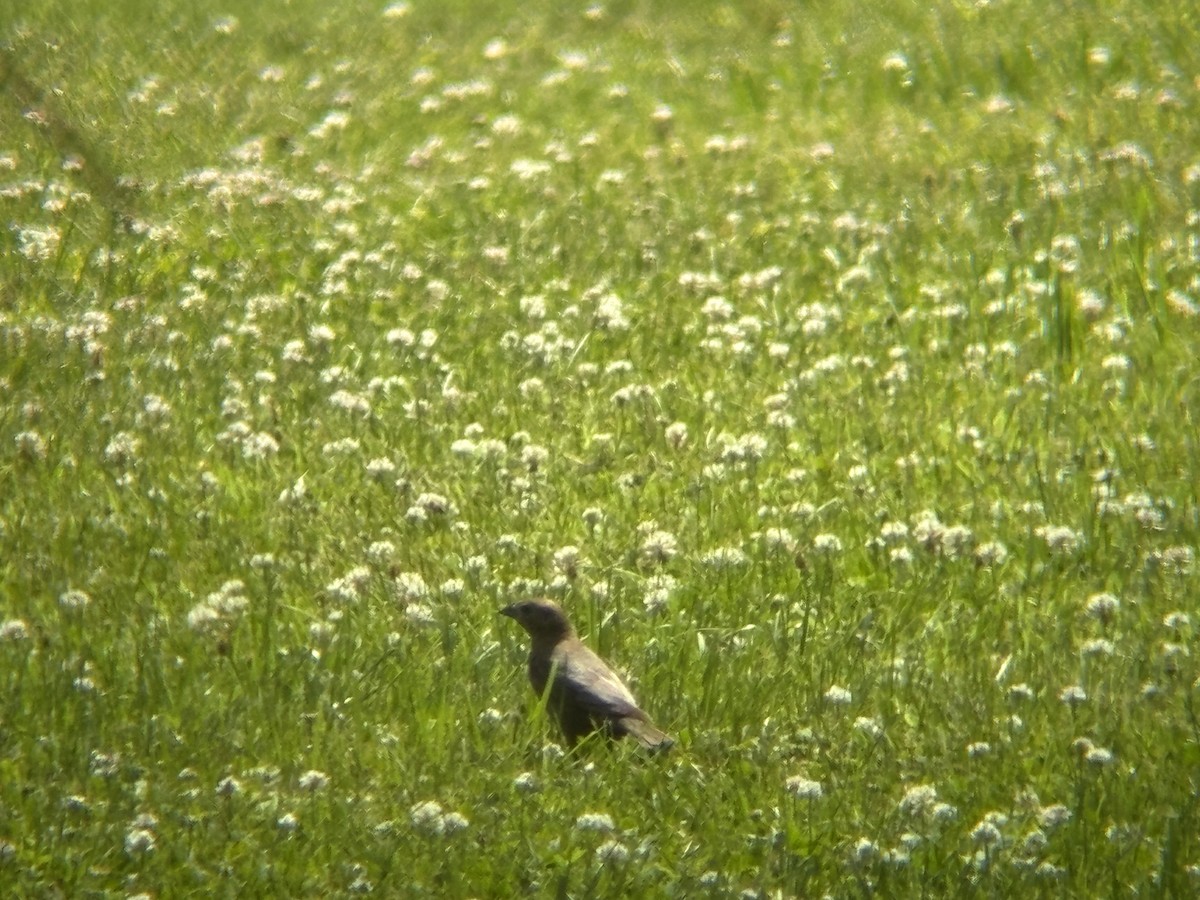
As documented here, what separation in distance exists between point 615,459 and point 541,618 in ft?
4.92

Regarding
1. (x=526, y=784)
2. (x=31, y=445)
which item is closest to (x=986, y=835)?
(x=526, y=784)

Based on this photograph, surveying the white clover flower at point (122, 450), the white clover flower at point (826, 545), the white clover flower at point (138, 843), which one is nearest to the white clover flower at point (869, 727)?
the white clover flower at point (826, 545)

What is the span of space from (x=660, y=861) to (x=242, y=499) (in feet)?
7.85

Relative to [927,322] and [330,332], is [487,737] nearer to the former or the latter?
[330,332]

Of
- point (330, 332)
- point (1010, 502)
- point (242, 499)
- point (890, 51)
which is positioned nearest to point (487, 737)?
point (242, 499)

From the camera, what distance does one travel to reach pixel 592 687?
5.05 m

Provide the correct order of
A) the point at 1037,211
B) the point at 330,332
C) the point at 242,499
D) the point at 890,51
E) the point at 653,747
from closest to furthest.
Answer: the point at 653,747 < the point at 242,499 < the point at 330,332 < the point at 1037,211 < the point at 890,51

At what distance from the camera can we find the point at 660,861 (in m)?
4.54

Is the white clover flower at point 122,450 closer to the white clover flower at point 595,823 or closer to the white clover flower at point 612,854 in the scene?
the white clover flower at point 595,823

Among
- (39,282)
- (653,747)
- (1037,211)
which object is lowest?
(1037,211)

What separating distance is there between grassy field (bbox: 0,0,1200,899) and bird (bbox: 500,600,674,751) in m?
0.08

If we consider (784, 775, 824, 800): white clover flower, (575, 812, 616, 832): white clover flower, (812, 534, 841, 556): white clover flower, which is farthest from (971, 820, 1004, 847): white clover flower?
(812, 534, 841, 556): white clover flower

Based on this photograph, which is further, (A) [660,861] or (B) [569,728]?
(B) [569,728]

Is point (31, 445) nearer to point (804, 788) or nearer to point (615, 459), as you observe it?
point (615, 459)
